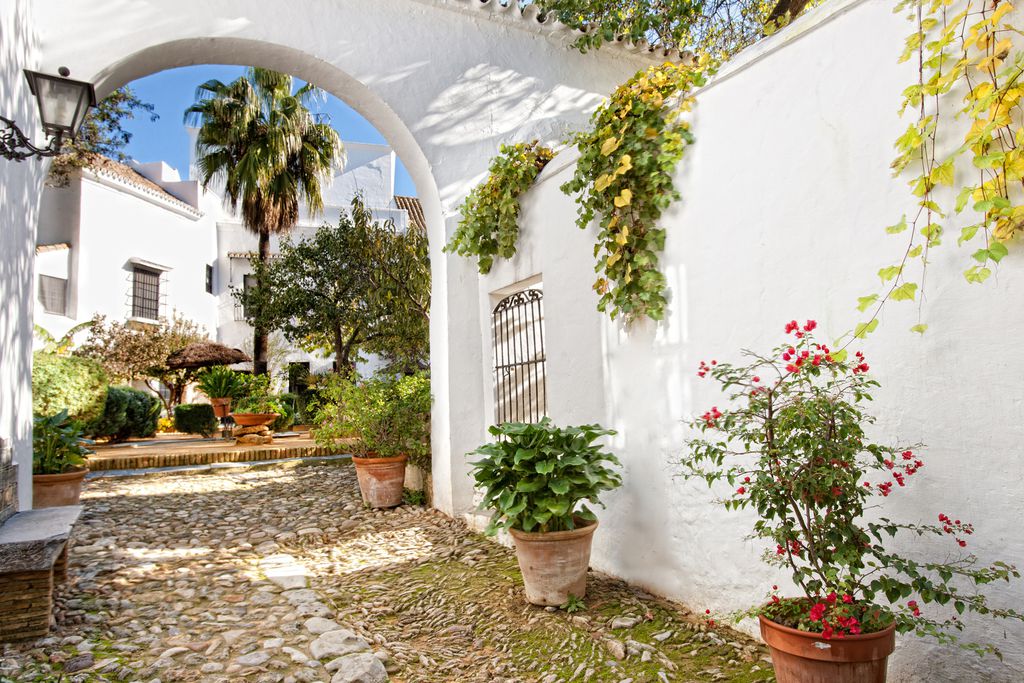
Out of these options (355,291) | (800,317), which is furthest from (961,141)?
(355,291)

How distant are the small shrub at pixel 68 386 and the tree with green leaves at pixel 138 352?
4388mm

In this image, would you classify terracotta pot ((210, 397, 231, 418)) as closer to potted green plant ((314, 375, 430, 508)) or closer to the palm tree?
the palm tree

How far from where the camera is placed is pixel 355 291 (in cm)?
1211

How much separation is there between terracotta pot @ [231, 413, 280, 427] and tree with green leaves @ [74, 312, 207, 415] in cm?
445

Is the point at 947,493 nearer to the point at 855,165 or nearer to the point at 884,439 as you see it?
the point at 884,439

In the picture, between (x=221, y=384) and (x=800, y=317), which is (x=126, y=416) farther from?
(x=800, y=317)

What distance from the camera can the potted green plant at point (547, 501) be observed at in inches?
151

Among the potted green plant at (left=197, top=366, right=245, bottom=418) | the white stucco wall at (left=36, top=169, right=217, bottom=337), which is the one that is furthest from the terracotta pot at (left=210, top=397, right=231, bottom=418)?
the white stucco wall at (left=36, top=169, right=217, bottom=337)

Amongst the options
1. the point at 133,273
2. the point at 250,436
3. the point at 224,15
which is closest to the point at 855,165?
the point at 224,15

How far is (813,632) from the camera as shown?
2291 mm

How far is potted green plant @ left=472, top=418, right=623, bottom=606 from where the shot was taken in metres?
3.83

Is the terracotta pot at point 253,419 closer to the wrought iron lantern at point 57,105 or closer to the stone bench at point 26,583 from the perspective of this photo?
the wrought iron lantern at point 57,105

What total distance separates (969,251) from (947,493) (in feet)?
2.92

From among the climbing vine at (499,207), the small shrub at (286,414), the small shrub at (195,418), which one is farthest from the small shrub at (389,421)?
the small shrub at (195,418)
